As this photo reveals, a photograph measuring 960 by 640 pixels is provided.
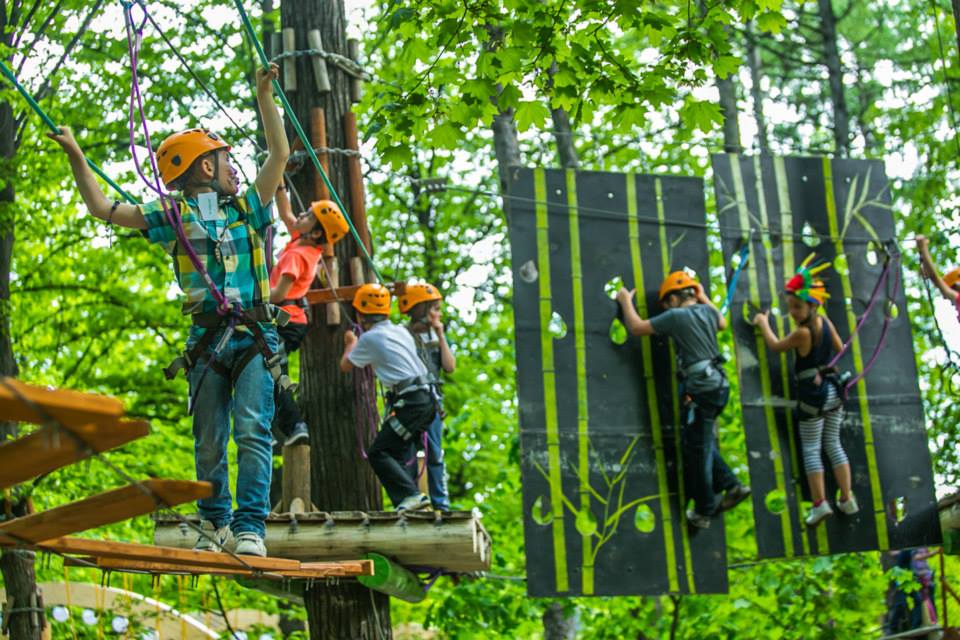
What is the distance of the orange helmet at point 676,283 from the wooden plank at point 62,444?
6215 millimetres

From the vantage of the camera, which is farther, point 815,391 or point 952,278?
point 952,278

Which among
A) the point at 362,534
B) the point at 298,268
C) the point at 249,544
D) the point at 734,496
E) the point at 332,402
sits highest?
the point at 298,268

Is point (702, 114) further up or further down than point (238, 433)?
further up

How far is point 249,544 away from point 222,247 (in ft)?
4.61

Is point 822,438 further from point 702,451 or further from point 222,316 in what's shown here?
point 222,316

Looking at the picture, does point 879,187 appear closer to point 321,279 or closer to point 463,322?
point 321,279

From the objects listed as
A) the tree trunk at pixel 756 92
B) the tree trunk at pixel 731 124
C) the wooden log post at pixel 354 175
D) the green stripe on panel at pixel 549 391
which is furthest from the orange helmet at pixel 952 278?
the tree trunk at pixel 756 92

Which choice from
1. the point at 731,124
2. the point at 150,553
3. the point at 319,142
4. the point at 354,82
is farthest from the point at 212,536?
the point at 731,124

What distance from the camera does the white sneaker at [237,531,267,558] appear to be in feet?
20.3

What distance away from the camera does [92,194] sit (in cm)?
603

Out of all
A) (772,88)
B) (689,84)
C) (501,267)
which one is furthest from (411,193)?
(689,84)

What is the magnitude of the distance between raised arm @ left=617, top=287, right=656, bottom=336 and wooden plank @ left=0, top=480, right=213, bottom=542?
5.28 meters

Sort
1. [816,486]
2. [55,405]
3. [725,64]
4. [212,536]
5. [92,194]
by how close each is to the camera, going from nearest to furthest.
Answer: [55,405] < [92,194] < [212,536] < [725,64] < [816,486]

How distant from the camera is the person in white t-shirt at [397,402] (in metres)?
8.50
